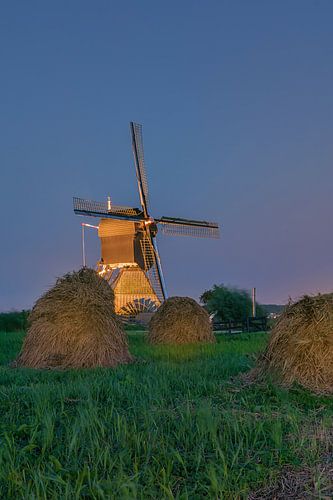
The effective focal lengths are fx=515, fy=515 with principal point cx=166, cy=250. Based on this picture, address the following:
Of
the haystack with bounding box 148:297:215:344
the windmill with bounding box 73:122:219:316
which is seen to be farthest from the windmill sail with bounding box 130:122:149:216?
the haystack with bounding box 148:297:215:344

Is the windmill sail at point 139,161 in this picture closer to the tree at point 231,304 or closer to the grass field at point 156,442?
the tree at point 231,304

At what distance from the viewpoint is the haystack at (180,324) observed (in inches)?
834

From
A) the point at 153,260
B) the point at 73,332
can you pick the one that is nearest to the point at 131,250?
the point at 153,260

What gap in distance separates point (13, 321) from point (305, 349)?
30.3 m

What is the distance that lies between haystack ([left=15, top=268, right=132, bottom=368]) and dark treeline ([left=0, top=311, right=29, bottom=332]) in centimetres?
2214

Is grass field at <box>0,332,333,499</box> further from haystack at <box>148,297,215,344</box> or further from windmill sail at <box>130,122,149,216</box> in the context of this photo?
windmill sail at <box>130,122,149,216</box>

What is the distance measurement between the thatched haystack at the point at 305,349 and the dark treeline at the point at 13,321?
92.9ft

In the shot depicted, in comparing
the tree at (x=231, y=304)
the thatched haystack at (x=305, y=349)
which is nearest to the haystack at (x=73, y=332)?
the thatched haystack at (x=305, y=349)

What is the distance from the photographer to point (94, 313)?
14.0m

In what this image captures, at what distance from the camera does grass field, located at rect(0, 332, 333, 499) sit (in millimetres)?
4406

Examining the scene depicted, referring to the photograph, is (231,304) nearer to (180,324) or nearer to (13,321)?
(13,321)

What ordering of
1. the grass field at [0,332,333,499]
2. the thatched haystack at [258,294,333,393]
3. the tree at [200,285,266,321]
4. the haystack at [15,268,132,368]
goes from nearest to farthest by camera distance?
the grass field at [0,332,333,499]
the thatched haystack at [258,294,333,393]
the haystack at [15,268,132,368]
the tree at [200,285,266,321]

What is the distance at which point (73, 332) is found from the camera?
1373 cm

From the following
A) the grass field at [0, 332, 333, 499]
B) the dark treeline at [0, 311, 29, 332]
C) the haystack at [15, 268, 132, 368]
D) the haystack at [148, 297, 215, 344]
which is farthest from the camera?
the dark treeline at [0, 311, 29, 332]
